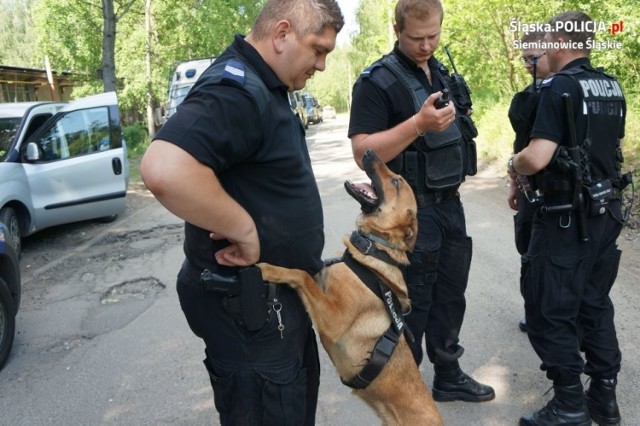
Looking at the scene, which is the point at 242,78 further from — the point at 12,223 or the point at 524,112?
the point at 12,223

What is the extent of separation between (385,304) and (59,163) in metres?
5.86

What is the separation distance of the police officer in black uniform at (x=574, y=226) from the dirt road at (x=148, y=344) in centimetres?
34

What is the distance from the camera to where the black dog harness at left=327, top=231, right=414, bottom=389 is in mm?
2215

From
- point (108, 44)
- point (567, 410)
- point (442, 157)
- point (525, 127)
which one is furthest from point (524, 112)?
point (108, 44)

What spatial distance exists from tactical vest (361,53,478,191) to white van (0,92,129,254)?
498cm

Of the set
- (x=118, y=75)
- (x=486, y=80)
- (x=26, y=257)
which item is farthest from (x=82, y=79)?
(x=26, y=257)

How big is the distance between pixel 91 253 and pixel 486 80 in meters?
12.7

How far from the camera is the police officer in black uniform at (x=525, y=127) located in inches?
113

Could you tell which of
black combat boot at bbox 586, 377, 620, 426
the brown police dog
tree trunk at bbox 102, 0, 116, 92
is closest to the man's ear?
the brown police dog

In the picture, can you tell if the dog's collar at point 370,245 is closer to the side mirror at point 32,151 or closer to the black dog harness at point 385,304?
the black dog harness at point 385,304

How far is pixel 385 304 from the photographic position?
2.33 m

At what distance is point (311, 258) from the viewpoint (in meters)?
1.85

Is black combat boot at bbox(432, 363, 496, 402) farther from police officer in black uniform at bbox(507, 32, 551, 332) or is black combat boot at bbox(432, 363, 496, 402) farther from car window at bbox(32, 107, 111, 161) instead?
car window at bbox(32, 107, 111, 161)

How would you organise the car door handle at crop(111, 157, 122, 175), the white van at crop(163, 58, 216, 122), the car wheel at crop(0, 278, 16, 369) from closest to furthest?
the car wheel at crop(0, 278, 16, 369) → the car door handle at crop(111, 157, 122, 175) → the white van at crop(163, 58, 216, 122)
